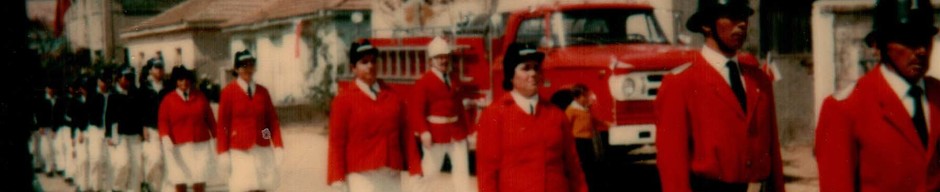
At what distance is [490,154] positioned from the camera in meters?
5.38

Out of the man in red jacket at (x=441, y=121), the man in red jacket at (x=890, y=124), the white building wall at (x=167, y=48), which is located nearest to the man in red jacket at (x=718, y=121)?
the man in red jacket at (x=890, y=124)

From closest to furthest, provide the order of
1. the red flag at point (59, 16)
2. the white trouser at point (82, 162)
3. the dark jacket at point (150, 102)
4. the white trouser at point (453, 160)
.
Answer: the white trouser at point (453, 160), the dark jacket at point (150, 102), the red flag at point (59, 16), the white trouser at point (82, 162)

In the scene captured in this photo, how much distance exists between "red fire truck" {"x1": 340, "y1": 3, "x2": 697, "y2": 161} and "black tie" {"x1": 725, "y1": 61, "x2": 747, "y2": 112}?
6.11m

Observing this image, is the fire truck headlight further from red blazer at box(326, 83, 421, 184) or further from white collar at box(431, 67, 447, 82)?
red blazer at box(326, 83, 421, 184)

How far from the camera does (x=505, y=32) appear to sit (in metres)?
12.4

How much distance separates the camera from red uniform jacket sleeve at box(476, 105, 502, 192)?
537 centimetres

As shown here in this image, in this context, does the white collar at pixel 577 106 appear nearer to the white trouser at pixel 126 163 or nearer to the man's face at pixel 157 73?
the man's face at pixel 157 73

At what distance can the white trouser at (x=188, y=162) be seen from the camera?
1004 centimetres

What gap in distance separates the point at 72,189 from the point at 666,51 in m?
6.72

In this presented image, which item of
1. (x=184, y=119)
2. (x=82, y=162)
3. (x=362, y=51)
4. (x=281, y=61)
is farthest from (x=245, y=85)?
(x=281, y=61)

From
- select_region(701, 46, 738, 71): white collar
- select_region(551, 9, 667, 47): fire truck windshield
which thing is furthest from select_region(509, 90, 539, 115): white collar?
select_region(551, 9, 667, 47): fire truck windshield

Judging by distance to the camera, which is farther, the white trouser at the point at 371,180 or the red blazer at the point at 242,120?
the red blazer at the point at 242,120

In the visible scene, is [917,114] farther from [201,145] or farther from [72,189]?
[72,189]

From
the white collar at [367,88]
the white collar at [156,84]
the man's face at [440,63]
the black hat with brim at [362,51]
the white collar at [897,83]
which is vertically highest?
the white collar at [897,83]
